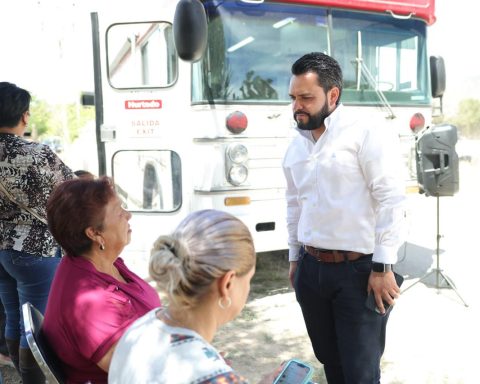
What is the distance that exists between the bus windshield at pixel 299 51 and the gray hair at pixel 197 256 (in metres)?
2.93

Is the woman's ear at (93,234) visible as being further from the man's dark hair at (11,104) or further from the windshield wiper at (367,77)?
the windshield wiper at (367,77)

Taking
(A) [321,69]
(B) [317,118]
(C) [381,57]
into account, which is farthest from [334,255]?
(C) [381,57]

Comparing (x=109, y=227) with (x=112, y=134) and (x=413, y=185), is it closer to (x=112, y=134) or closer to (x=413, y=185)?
(x=112, y=134)

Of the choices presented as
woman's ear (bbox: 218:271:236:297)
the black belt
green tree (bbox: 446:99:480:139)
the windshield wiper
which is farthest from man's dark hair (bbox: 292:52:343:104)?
green tree (bbox: 446:99:480:139)

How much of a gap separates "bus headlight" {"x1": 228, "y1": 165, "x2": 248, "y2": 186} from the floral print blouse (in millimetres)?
1622

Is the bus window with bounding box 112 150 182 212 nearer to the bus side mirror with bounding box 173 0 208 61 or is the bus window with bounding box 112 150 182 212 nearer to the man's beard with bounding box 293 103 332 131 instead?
the bus side mirror with bounding box 173 0 208 61

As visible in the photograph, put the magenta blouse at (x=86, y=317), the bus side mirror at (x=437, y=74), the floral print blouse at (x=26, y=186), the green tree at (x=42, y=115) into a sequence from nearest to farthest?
the magenta blouse at (x=86, y=317) → the floral print blouse at (x=26, y=186) → the bus side mirror at (x=437, y=74) → the green tree at (x=42, y=115)

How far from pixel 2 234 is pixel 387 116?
11.2 feet

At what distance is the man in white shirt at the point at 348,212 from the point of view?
6.76 ft

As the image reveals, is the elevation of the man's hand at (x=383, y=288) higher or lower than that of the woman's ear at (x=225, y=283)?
lower

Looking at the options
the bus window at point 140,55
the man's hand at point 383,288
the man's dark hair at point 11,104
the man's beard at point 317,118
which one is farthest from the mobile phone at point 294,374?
the bus window at point 140,55

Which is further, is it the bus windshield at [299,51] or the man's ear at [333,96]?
the bus windshield at [299,51]

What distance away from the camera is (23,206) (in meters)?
2.62

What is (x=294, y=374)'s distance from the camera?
1437mm
